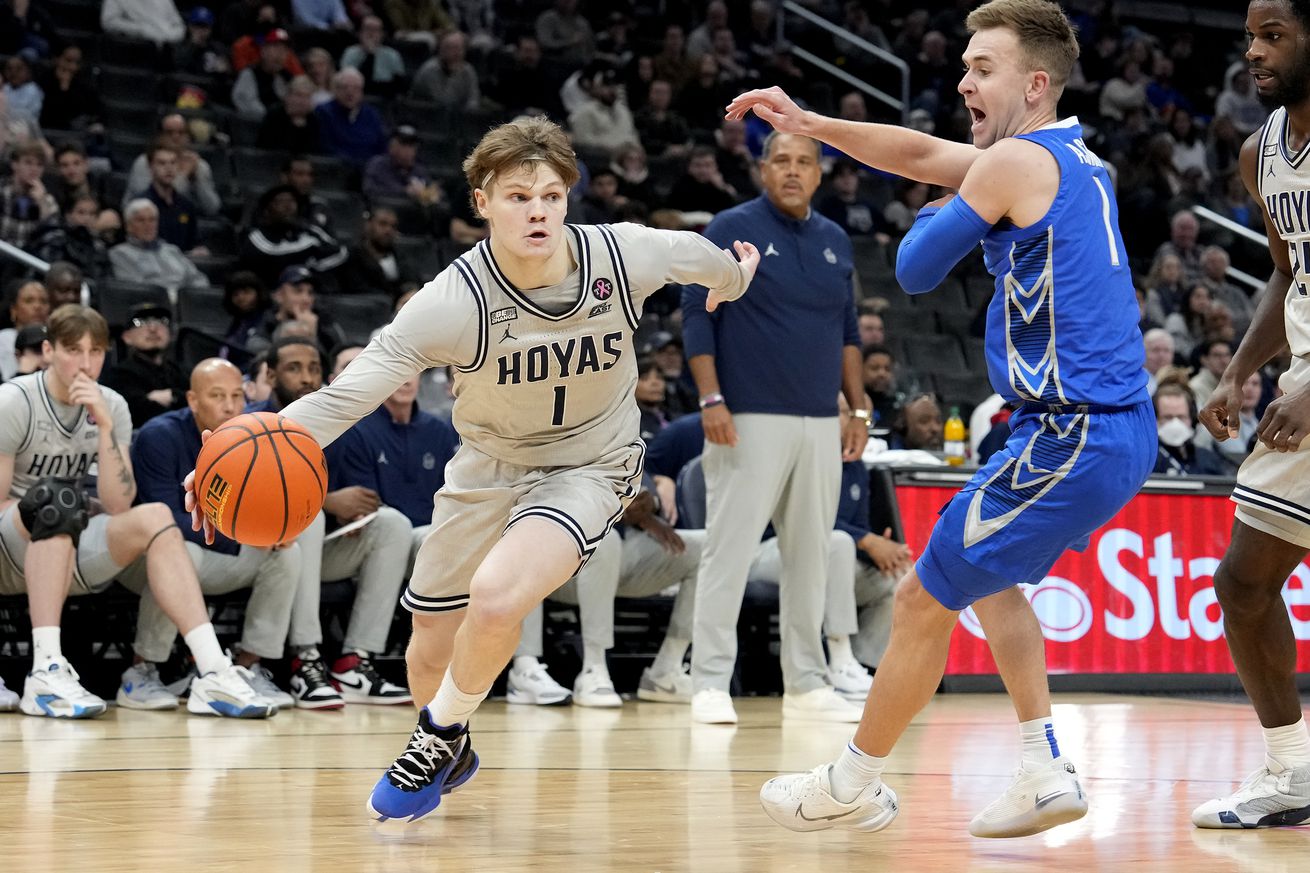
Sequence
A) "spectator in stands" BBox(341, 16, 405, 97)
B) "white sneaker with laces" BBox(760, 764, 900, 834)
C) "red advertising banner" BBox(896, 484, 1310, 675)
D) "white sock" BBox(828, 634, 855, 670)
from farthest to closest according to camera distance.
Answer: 1. "spectator in stands" BBox(341, 16, 405, 97)
2. "red advertising banner" BBox(896, 484, 1310, 675)
3. "white sock" BBox(828, 634, 855, 670)
4. "white sneaker with laces" BBox(760, 764, 900, 834)

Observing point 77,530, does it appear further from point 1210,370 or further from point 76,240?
point 1210,370

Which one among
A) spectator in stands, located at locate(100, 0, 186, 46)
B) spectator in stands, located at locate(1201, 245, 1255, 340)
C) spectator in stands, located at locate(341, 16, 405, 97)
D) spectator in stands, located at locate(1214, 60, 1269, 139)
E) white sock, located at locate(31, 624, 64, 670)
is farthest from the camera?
spectator in stands, located at locate(1214, 60, 1269, 139)

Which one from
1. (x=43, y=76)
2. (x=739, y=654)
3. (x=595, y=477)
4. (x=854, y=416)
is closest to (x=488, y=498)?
(x=595, y=477)

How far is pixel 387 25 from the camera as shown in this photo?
1464 cm

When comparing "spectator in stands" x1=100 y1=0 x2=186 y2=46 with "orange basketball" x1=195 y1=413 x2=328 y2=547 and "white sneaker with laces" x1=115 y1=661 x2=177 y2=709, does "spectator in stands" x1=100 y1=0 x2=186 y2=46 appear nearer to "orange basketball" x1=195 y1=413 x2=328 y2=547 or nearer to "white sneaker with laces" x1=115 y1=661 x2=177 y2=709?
"white sneaker with laces" x1=115 y1=661 x2=177 y2=709

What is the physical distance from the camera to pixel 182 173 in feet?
36.6

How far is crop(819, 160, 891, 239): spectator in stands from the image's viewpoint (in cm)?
1415

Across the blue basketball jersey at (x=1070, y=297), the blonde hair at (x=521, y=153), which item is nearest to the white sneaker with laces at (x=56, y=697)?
the blonde hair at (x=521, y=153)

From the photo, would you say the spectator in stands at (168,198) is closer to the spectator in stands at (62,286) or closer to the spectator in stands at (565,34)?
the spectator in stands at (62,286)

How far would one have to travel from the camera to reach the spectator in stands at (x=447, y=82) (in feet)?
45.5

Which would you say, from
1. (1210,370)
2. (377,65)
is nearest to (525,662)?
(1210,370)

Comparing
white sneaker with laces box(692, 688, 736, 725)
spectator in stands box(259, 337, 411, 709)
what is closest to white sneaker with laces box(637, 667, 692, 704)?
white sneaker with laces box(692, 688, 736, 725)

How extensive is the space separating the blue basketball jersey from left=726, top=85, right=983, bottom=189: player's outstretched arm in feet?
0.65

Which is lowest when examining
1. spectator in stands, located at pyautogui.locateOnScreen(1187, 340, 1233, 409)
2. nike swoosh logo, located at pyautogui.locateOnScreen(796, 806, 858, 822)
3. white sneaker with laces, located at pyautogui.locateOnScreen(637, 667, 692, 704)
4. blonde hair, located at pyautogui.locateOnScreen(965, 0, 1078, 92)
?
white sneaker with laces, located at pyautogui.locateOnScreen(637, 667, 692, 704)
